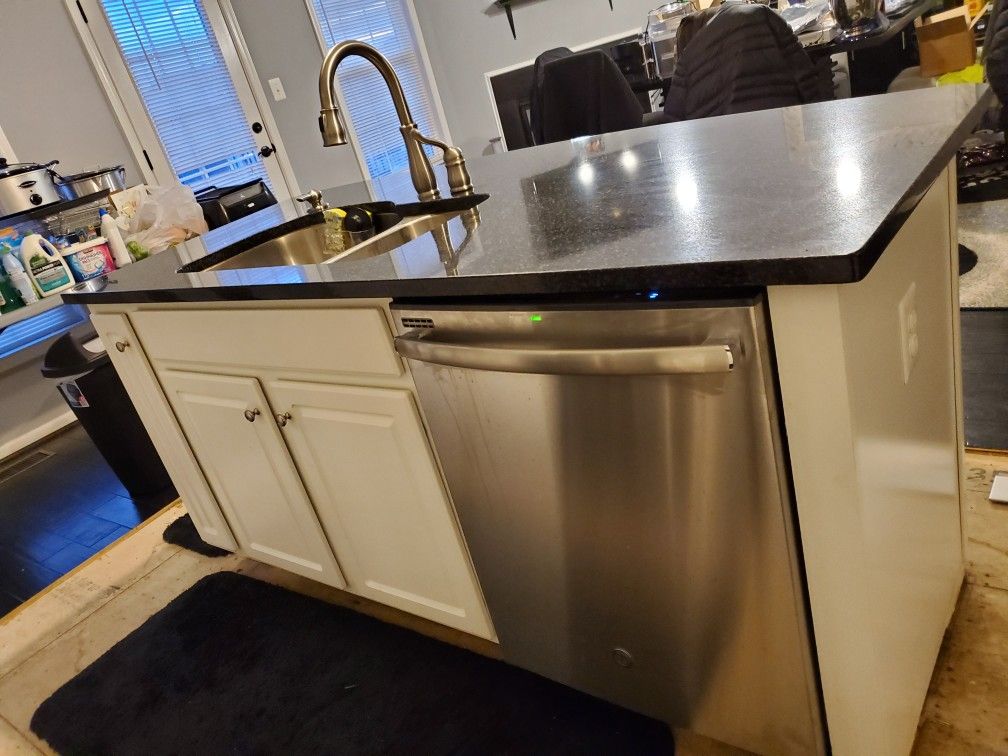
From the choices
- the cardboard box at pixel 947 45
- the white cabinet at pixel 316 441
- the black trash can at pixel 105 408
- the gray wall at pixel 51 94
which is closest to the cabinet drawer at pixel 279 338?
the white cabinet at pixel 316 441

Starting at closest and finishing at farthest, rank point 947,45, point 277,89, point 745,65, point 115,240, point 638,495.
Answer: point 638,495
point 745,65
point 115,240
point 947,45
point 277,89

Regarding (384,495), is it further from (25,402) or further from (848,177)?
(25,402)

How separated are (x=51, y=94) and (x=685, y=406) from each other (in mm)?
4067

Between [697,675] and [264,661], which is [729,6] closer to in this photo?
[697,675]

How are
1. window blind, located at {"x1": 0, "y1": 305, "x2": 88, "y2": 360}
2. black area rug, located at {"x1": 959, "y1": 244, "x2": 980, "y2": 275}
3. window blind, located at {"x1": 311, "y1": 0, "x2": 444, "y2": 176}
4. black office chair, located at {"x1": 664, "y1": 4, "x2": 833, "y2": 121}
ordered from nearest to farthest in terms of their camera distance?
black office chair, located at {"x1": 664, "y1": 4, "x2": 833, "y2": 121}
black area rug, located at {"x1": 959, "y1": 244, "x2": 980, "y2": 275}
window blind, located at {"x1": 0, "y1": 305, "x2": 88, "y2": 360}
window blind, located at {"x1": 311, "y1": 0, "x2": 444, "y2": 176}

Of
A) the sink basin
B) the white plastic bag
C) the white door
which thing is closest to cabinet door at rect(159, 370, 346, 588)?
the sink basin

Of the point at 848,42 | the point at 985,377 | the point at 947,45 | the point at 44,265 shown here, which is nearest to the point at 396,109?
the point at 985,377

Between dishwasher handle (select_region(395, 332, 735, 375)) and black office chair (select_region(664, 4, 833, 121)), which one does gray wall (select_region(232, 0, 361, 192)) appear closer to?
black office chair (select_region(664, 4, 833, 121))

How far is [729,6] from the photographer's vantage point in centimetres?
210

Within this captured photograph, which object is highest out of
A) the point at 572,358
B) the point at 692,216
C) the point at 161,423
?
the point at 692,216

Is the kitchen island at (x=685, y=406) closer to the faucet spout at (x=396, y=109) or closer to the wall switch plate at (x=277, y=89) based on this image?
the faucet spout at (x=396, y=109)

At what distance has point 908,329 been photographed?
3.02 ft

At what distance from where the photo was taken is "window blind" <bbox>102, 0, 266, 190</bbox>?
13.1 feet

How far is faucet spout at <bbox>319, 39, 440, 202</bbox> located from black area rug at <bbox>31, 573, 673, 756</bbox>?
1046 millimetres
